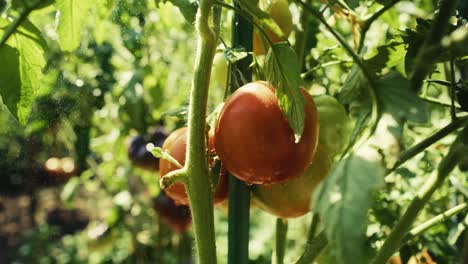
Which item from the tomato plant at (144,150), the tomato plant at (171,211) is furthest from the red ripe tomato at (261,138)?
the tomato plant at (171,211)

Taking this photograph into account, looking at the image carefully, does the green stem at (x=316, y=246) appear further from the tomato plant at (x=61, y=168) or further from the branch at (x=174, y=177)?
the tomato plant at (x=61, y=168)

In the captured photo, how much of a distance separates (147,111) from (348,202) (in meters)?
1.73

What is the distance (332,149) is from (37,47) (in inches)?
15.5

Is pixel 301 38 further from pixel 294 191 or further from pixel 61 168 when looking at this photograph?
pixel 61 168

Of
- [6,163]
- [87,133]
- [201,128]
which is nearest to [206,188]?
[201,128]

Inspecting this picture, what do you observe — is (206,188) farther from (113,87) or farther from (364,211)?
(113,87)

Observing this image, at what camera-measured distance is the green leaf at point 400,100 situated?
44cm

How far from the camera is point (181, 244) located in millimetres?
2668

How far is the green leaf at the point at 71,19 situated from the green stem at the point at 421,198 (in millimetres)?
446

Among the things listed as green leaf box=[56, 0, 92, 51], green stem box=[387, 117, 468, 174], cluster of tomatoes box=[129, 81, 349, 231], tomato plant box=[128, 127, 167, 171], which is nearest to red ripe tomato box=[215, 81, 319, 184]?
cluster of tomatoes box=[129, 81, 349, 231]

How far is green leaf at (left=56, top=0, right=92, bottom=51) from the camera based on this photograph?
0.71m

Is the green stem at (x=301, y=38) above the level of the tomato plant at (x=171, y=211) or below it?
above

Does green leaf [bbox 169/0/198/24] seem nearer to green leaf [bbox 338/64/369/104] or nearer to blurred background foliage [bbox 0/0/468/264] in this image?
blurred background foliage [bbox 0/0/468/264]

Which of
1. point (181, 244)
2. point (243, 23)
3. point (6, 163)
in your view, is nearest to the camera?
point (243, 23)
